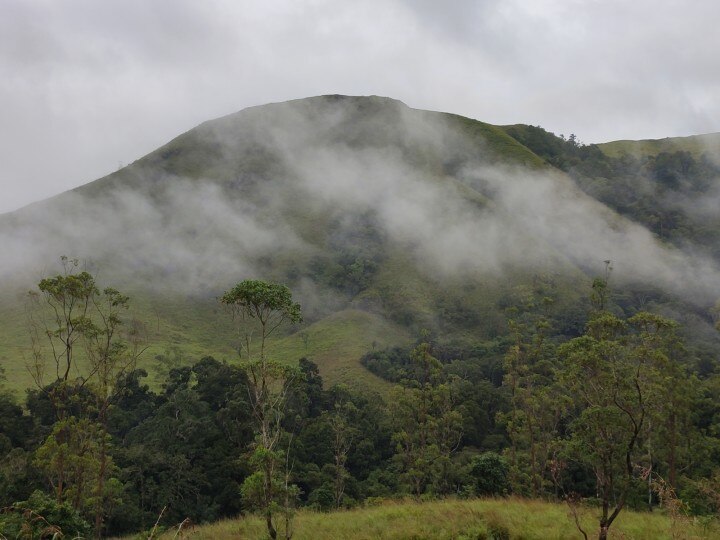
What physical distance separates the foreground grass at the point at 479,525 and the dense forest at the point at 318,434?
99 centimetres

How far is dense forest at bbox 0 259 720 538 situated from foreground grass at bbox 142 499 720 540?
99 cm

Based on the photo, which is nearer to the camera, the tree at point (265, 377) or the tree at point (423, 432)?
the tree at point (265, 377)

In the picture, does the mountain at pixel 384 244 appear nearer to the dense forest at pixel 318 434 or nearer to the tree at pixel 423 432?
the dense forest at pixel 318 434

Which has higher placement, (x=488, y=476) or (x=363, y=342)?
(x=488, y=476)

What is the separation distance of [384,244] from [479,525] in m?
135

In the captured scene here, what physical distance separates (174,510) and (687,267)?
132 metres

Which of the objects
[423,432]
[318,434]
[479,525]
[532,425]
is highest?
[479,525]

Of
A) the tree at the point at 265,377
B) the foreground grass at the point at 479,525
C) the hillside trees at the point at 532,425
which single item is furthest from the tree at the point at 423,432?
the tree at the point at 265,377

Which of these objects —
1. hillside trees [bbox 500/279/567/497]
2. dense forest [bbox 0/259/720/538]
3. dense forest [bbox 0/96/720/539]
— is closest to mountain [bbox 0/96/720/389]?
dense forest [bbox 0/96/720/539]

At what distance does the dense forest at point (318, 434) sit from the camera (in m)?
15.7

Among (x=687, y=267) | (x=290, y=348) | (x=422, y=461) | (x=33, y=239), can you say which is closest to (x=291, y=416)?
(x=422, y=461)

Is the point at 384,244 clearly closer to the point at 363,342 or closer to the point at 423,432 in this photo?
the point at 363,342

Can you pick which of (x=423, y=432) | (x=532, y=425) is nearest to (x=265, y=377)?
(x=423, y=432)

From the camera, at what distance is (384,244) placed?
148750 mm
